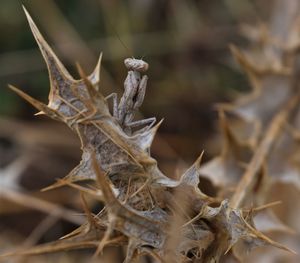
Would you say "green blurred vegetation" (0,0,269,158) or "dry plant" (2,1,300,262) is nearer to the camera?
"dry plant" (2,1,300,262)

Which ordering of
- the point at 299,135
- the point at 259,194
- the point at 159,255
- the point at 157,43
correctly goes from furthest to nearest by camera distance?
the point at 157,43 → the point at 299,135 → the point at 259,194 → the point at 159,255

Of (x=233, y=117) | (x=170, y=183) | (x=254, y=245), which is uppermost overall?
(x=170, y=183)

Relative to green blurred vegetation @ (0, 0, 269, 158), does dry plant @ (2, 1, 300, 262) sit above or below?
above

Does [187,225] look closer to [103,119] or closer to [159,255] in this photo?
[159,255]

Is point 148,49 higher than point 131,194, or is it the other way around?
point 131,194

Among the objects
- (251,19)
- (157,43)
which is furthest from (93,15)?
(251,19)

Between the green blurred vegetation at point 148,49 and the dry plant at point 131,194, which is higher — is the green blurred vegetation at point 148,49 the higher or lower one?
the lower one

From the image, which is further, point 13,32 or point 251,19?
point 251,19

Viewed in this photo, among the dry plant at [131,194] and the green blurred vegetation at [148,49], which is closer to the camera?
the dry plant at [131,194]

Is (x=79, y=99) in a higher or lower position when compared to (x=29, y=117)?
higher

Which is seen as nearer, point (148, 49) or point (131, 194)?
point (131, 194)

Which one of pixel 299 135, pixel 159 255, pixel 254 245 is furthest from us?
pixel 299 135
